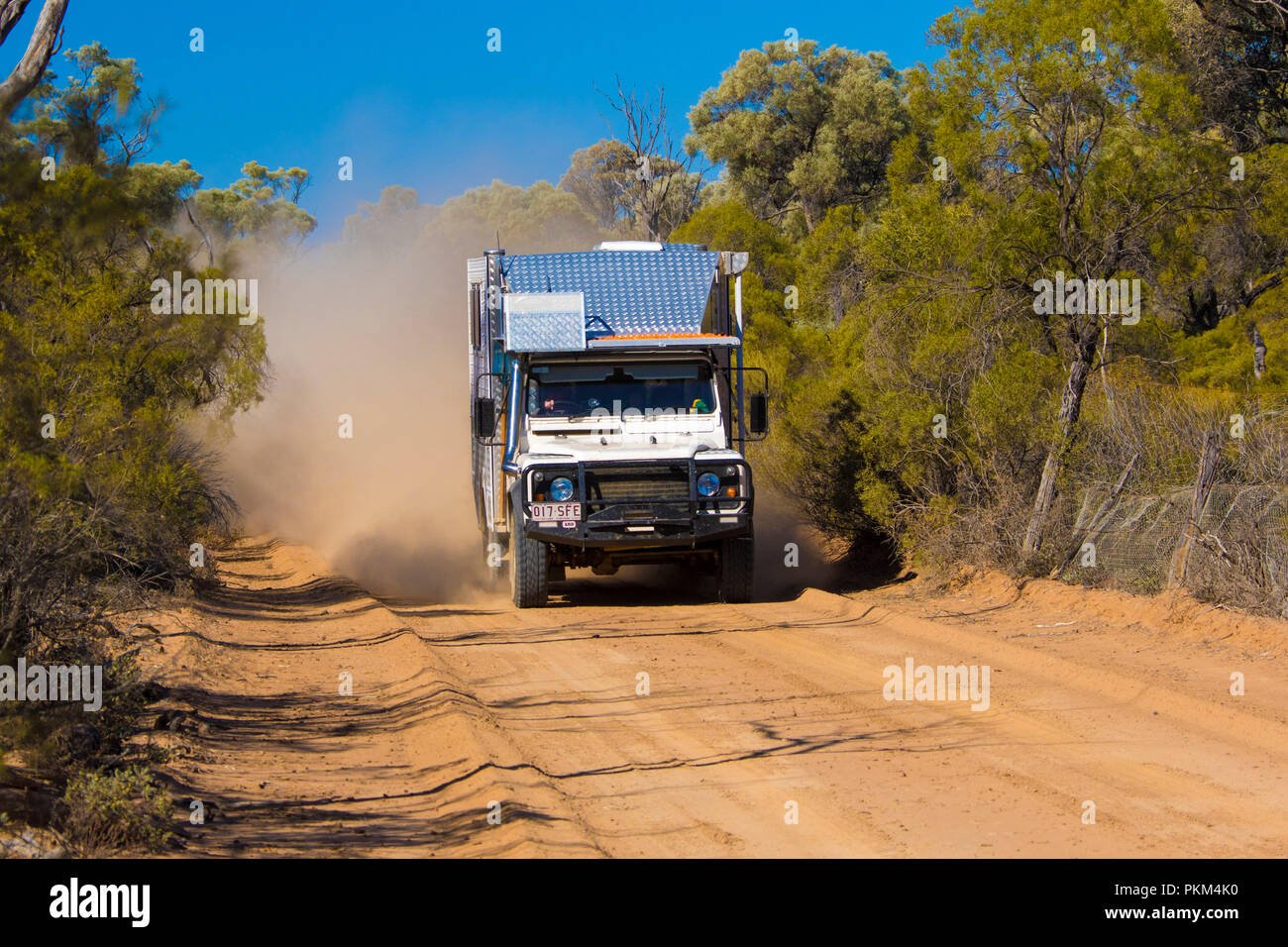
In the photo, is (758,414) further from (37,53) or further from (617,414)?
(37,53)

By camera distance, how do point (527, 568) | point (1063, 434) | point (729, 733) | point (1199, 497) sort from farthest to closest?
point (1063, 434) < point (527, 568) < point (1199, 497) < point (729, 733)

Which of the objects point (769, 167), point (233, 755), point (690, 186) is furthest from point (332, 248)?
point (233, 755)

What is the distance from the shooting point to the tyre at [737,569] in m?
13.8

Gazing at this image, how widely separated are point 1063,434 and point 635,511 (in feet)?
16.5

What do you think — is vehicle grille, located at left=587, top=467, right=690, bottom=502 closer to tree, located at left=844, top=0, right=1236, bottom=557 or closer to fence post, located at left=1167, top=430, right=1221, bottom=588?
tree, located at left=844, top=0, right=1236, bottom=557

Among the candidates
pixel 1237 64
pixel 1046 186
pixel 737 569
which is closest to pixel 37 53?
pixel 737 569

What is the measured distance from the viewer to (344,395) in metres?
35.3

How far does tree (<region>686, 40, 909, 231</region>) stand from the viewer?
4172 cm

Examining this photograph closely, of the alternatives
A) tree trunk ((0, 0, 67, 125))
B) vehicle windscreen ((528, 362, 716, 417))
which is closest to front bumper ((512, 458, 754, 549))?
vehicle windscreen ((528, 362, 716, 417))

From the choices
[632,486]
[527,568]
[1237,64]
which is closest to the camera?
[632,486]

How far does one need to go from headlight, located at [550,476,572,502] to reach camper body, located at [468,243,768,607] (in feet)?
0.05

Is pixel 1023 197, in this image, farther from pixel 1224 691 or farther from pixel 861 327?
pixel 1224 691

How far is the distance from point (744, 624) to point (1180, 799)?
21.4 ft

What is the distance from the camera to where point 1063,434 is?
44.7ft
